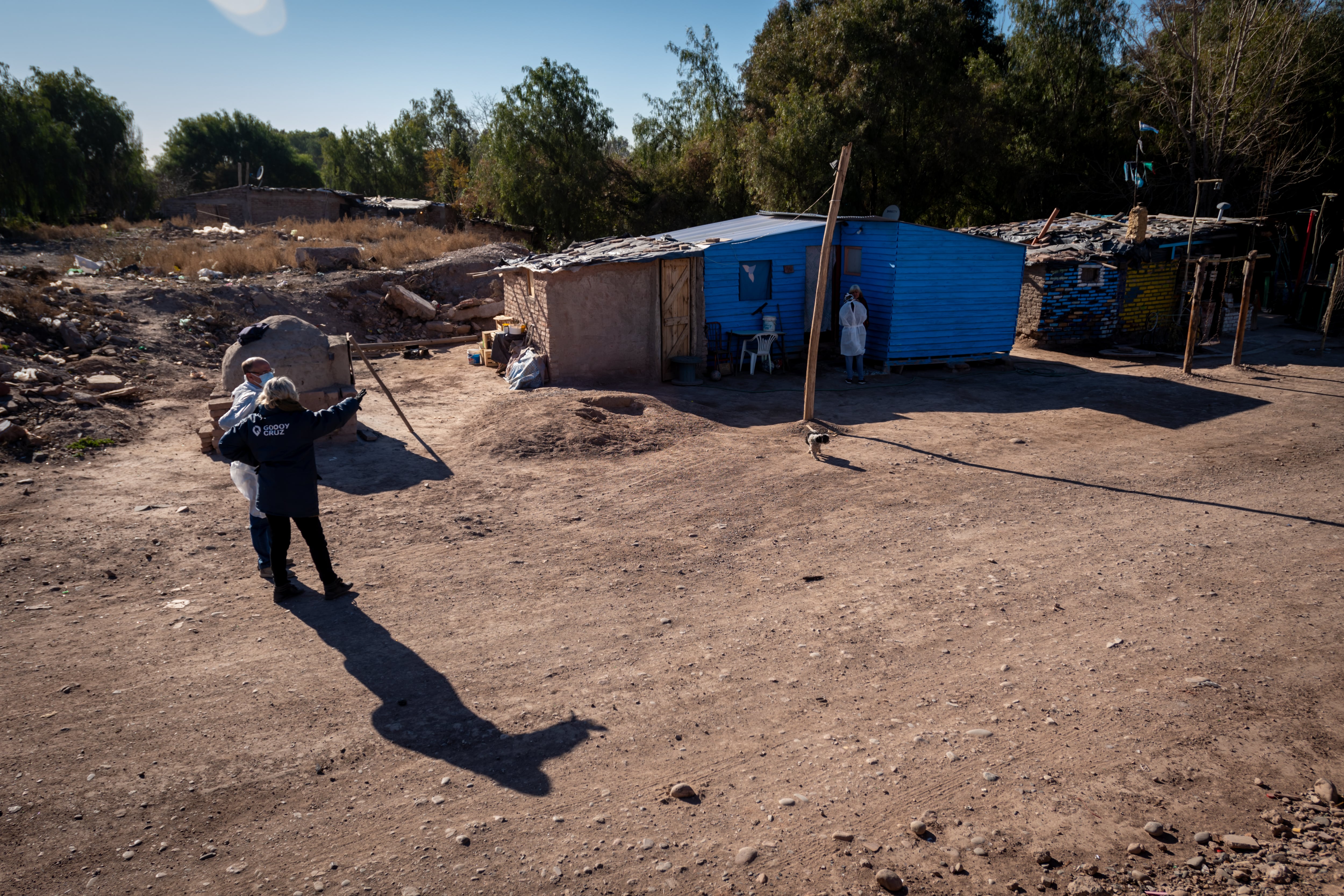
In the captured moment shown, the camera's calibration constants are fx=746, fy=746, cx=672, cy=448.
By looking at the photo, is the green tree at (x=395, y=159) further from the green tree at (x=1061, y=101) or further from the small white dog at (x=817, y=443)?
the small white dog at (x=817, y=443)

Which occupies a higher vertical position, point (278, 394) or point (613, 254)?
point (613, 254)

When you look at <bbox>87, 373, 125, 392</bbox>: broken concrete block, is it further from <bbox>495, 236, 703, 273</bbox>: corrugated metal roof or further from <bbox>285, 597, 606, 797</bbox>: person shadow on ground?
<bbox>285, 597, 606, 797</bbox>: person shadow on ground

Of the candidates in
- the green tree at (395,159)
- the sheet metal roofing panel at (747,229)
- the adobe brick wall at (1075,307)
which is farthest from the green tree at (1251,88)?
the green tree at (395,159)

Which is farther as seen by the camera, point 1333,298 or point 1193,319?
point 1333,298

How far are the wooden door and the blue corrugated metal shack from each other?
406 millimetres

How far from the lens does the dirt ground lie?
3287 mm

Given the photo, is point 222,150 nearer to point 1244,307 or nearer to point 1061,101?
point 1061,101

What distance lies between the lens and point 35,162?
33562 millimetres

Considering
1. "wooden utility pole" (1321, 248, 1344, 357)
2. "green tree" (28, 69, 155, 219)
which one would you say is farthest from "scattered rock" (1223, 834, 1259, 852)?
"green tree" (28, 69, 155, 219)

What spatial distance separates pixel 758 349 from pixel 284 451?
9.84 m

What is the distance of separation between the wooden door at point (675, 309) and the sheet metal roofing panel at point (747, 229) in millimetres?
946

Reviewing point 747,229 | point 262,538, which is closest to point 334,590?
point 262,538

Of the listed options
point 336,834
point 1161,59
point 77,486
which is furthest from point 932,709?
point 1161,59

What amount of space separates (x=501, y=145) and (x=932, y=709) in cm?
2766
